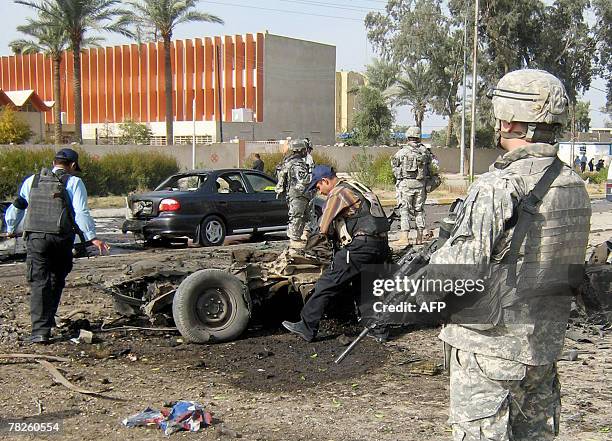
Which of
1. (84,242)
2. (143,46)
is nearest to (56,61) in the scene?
(143,46)

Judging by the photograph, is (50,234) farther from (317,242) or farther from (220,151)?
(220,151)

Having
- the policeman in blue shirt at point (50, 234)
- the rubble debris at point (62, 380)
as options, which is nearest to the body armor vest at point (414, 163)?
the policeman in blue shirt at point (50, 234)

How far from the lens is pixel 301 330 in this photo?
20.8 feet

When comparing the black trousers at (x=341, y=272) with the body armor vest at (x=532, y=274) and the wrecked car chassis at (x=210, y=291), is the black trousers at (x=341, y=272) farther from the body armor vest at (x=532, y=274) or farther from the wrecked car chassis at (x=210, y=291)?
the body armor vest at (x=532, y=274)

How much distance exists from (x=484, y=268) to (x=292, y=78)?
181 feet

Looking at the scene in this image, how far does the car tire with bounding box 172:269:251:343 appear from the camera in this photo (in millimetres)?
6199

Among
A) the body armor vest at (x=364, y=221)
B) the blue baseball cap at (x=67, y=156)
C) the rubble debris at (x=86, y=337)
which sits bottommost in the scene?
the rubble debris at (x=86, y=337)

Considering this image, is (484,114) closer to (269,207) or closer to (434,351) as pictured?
(269,207)

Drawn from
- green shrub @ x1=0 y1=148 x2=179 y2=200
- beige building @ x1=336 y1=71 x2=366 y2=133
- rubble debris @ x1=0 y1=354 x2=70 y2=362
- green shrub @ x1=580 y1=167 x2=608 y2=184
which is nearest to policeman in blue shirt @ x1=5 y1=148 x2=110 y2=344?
rubble debris @ x1=0 y1=354 x2=70 y2=362

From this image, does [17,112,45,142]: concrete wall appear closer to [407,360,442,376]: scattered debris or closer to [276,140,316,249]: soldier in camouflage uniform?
[276,140,316,249]: soldier in camouflage uniform

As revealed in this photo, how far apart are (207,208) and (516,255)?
35.8 feet

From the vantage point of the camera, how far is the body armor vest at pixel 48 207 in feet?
20.6

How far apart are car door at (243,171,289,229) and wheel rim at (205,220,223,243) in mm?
862

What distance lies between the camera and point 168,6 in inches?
1519
